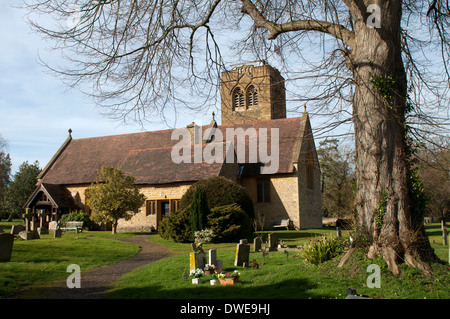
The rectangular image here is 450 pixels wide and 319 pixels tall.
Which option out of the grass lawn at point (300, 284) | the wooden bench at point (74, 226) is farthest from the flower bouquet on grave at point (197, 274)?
the wooden bench at point (74, 226)

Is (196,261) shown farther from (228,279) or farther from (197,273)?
(228,279)

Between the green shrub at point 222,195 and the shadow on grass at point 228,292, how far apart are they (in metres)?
11.2

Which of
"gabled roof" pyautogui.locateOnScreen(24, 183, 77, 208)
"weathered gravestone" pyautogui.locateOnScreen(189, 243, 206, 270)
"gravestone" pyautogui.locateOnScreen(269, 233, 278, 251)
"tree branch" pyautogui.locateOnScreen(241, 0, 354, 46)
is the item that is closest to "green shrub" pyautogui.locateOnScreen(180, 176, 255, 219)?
"gravestone" pyautogui.locateOnScreen(269, 233, 278, 251)

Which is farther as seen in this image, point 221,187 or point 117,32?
point 221,187

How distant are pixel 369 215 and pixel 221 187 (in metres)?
12.3

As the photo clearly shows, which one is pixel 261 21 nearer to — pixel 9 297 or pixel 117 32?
pixel 117 32

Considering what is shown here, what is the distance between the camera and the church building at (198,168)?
86.2 feet

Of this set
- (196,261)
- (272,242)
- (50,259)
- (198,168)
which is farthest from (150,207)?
(196,261)

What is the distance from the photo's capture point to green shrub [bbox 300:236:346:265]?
9.23m

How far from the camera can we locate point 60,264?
37.0 ft

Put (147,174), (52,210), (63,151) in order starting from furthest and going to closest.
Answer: (63,151)
(52,210)
(147,174)

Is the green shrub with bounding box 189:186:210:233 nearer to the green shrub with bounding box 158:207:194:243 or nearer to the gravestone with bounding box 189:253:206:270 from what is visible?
the green shrub with bounding box 158:207:194:243

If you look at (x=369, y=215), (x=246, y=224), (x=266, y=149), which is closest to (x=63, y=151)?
(x=266, y=149)

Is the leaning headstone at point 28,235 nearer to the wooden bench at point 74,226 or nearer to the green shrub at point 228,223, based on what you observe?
the wooden bench at point 74,226
